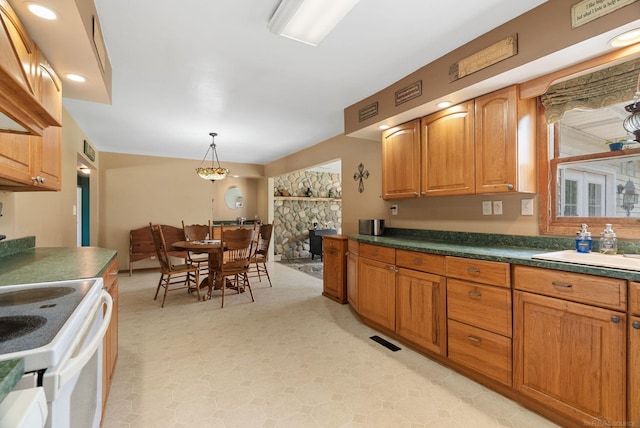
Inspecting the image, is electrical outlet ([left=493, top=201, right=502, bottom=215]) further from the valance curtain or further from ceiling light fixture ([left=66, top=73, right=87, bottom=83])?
ceiling light fixture ([left=66, top=73, right=87, bottom=83])

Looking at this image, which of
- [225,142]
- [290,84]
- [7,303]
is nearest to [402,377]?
[7,303]

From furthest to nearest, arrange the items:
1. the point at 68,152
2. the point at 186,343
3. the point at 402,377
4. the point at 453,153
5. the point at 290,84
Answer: the point at 68,152 < the point at 290,84 < the point at 186,343 < the point at 453,153 < the point at 402,377

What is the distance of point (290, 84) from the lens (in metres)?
2.70

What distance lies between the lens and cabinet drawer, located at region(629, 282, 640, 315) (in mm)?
1283

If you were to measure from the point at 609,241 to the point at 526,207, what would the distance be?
1.72 feet

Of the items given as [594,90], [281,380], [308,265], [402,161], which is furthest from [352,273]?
[308,265]

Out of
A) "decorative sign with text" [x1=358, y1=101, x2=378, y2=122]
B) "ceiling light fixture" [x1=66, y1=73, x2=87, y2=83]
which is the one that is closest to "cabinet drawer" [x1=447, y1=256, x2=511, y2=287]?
"decorative sign with text" [x1=358, y1=101, x2=378, y2=122]

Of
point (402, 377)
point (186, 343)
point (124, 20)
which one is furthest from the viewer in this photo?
point (186, 343)

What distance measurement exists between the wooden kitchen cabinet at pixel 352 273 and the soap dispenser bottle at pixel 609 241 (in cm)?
186

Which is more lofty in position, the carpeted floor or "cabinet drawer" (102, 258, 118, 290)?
"cabinet drawer" (102, 258, 118, 290)

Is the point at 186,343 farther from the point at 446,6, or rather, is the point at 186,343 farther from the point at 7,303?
the point at 446,6

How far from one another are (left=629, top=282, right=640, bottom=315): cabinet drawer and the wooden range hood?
265 centimetres

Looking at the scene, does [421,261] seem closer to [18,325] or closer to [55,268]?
[18,325]

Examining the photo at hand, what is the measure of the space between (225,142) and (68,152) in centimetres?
207
